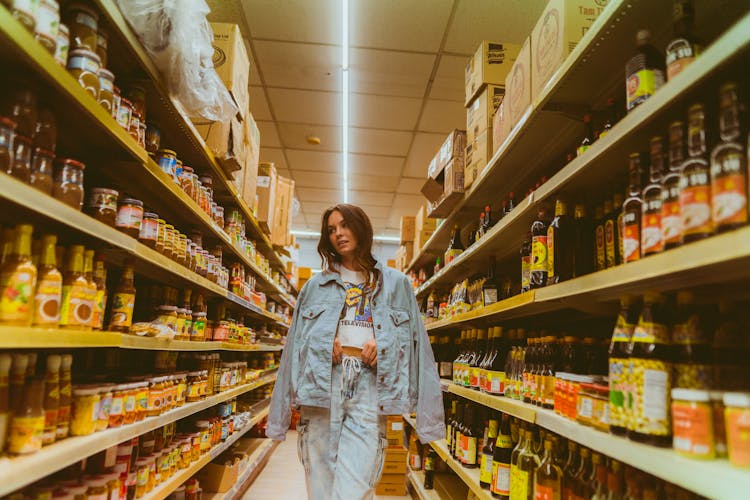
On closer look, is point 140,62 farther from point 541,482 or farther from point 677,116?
point 541,482

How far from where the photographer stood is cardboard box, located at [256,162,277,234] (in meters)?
4.63

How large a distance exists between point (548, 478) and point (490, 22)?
A: 3.57 metres

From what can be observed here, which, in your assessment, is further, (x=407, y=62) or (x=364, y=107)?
(x=364, y=107)

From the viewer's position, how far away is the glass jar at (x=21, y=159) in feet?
4.20

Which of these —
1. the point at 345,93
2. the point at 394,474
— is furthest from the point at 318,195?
the point at 394,474

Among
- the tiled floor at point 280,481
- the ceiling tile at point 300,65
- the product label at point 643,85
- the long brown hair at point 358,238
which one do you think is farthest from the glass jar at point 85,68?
the tiled floor at point 280,481

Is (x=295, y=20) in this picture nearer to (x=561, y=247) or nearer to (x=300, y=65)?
(x=300, y=65)

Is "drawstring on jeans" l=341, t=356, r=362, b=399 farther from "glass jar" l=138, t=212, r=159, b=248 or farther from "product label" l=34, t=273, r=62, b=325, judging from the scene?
"product label" l=34, t=273, r=62, b=325

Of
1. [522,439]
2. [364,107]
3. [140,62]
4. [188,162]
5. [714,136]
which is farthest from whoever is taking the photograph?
[364,107]

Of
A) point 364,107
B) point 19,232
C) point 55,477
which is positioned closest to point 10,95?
point 19,232

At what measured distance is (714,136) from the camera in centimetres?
116

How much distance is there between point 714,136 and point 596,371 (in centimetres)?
104

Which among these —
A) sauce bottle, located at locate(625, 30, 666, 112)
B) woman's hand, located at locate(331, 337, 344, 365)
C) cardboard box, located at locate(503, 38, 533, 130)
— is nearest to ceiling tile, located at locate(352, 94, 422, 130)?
cardboard box, located at locate(503, 38, 533, 130)

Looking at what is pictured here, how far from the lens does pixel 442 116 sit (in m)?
5.79
